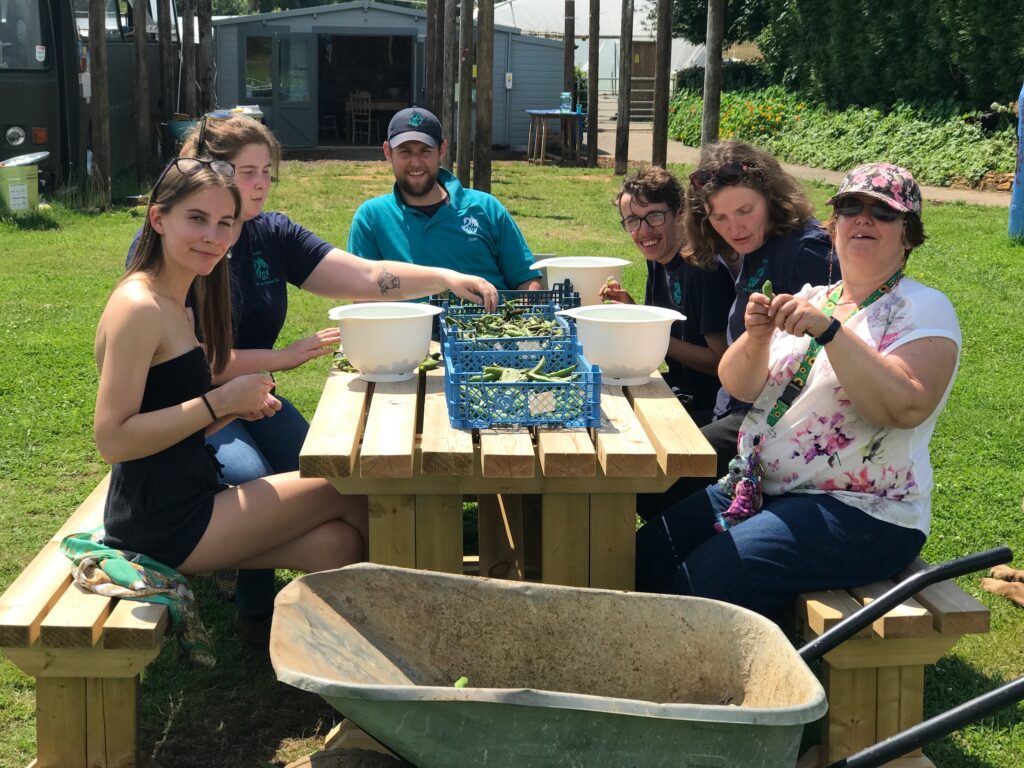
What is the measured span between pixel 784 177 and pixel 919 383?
1.30 metres

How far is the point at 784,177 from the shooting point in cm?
429

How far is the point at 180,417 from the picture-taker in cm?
328

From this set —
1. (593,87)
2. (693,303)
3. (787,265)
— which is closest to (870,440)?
(787,265)

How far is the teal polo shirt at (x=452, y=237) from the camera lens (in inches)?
221

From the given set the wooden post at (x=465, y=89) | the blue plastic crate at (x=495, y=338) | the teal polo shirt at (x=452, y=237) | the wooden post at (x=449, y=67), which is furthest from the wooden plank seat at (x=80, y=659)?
the wooden post at (x=449, y=67)

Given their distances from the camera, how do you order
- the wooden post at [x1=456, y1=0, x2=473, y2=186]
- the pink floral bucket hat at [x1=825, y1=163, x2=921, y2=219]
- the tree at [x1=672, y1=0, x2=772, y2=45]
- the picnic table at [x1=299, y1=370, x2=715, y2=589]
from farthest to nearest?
the tree at [x1=672, y1=0, x2=772, y2=45]
the wooden post at [x1=456, y1=0, x2=473, y2=186]
the pink floral bucket hat at [x1=825, y1=163, x2=921, y2=219]
the picnic table at [x1=299, y1=370, x2=715, y2=589]

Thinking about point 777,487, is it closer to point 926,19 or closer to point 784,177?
point 784,177

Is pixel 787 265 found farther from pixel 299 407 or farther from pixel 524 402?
pixel 299 407

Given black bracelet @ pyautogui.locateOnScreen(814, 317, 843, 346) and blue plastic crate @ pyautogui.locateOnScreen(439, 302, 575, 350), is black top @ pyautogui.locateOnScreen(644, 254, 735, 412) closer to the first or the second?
blue plastic crate @ pyautogui.locateOnScreen(439, 302, 575, 350)

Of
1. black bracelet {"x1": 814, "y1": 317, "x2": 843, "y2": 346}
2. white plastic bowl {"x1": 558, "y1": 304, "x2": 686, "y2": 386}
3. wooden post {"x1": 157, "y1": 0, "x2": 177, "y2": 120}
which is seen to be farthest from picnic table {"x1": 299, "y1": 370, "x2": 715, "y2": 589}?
wooden post {"x1": 157, "y1": 0, "x2": 177, "y2": 120}

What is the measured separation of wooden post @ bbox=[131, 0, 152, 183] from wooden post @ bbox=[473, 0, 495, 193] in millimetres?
4964

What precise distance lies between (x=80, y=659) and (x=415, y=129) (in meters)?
3.14

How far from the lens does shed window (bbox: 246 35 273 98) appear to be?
28.3m

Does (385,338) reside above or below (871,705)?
above
